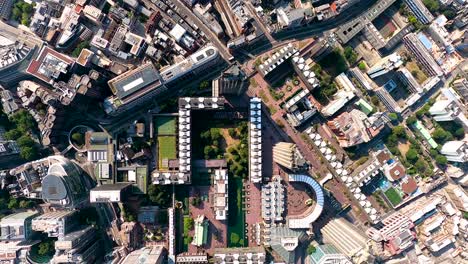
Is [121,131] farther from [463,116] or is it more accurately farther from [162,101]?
[463,116]

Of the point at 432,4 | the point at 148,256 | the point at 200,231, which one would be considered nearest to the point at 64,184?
the point at 148,256

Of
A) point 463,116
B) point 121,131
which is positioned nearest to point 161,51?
point 121,131

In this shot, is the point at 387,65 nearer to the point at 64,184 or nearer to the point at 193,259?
the point at 193,259

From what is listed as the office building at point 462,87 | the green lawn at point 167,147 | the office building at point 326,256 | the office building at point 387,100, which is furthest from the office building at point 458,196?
the green lawn at point 167,147

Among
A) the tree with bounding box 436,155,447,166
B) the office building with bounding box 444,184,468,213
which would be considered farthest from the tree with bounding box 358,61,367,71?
the office building with bounding box 444,184,468,213

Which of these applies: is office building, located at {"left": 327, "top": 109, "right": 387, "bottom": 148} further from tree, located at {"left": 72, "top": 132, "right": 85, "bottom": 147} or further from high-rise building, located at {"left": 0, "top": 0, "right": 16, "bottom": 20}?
high-rise building, located at {"left": 0, "top": 0, "right": 16, "bottom": 20}

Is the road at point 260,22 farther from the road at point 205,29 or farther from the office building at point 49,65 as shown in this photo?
the office building at point 49,65
